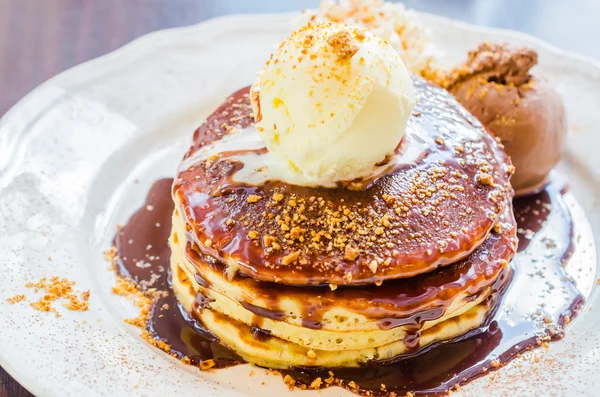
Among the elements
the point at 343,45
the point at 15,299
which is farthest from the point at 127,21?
the point at 343,45

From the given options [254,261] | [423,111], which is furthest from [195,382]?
[423,111]

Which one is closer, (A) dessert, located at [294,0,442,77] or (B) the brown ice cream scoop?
(B) the brown ice cream scoop

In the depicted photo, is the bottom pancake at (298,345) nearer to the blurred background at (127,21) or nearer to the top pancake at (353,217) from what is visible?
the top pancake at (353,217)

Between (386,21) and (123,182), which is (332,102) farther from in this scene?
(386,21)

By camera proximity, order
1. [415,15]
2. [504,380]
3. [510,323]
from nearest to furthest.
Result: [504,380]
[510,323]
[415,15]

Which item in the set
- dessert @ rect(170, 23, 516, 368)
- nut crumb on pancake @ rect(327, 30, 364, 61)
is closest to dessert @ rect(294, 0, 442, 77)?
dessert @ rect(170, 23, 516, 368)

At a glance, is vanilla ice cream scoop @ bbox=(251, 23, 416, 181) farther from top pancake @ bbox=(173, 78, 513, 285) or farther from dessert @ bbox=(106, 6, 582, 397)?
top pancake @ bbox=(173, 78, 513, 285)

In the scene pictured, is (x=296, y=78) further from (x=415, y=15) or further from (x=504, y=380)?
(x=415, y=15)
